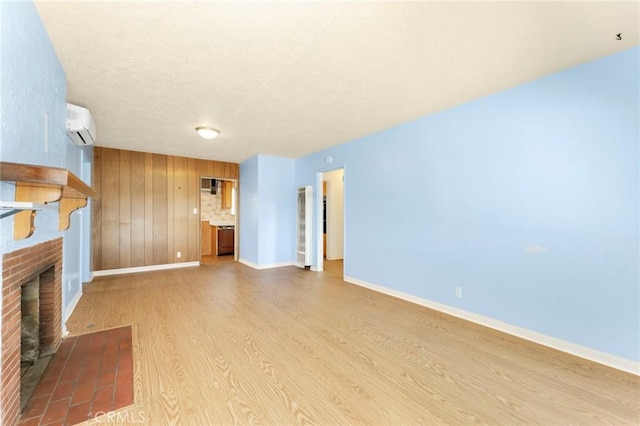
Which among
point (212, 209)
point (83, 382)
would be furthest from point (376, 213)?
point (212, 209)

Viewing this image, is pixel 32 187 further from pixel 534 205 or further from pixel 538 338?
pixel 538 338

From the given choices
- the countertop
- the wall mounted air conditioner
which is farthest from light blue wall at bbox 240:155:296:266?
the wall mounted air conditioner

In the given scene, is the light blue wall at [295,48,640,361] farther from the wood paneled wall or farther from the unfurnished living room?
the wood paneled wall

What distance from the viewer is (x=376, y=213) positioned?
13.7 feet

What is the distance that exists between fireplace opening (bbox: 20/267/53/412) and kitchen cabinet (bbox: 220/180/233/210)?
611cm

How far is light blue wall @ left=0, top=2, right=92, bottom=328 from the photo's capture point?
1416mm

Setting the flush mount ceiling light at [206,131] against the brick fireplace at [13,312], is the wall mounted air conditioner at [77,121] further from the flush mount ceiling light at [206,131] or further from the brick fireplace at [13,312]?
the brick fireplace at [13,312]

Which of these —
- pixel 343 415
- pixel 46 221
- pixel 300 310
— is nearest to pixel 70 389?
pixel 46 221

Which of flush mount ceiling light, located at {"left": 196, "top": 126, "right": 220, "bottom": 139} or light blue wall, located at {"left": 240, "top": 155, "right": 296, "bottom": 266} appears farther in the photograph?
light blue wall, located at {"left": 240, "top": 155, "right": 296, "bottom": 266}

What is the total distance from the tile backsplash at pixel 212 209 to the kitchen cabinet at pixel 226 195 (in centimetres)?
10

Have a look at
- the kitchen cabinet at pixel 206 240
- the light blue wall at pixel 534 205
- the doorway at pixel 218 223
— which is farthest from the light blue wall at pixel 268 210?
the light blue wall at pixel 534 205

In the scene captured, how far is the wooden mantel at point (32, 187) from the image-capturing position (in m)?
1.19

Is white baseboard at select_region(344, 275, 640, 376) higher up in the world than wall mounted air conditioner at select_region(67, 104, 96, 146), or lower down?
lower down

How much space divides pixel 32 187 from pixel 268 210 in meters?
4.39
